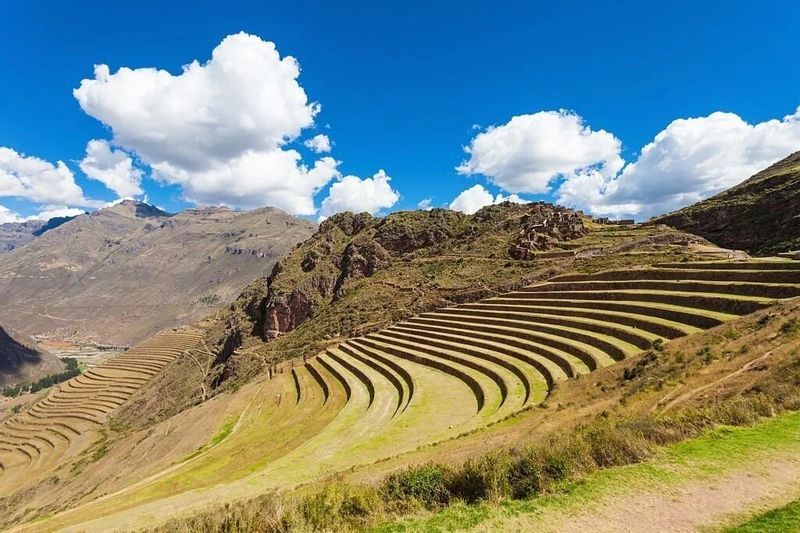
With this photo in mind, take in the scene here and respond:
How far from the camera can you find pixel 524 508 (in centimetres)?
738

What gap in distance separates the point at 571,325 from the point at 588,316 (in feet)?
4.75

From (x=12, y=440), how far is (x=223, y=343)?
34.6 metres

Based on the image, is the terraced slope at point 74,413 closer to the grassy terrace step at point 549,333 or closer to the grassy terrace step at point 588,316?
the grassy terrace step at point 549,333

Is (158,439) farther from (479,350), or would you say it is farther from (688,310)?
(688,310)

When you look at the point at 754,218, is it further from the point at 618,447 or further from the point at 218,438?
the point at 218,438

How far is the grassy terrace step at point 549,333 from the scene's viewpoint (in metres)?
20.7

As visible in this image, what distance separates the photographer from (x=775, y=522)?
5781mm

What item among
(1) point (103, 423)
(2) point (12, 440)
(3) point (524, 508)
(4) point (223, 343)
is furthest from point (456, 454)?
(2) point (12, 440)

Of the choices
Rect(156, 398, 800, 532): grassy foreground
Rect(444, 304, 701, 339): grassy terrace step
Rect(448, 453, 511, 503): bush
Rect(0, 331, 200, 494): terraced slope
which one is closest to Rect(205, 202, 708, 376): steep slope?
Rect(444, 304, 701, 339): grassy terrace step

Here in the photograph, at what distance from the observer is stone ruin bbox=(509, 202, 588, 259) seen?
55.2 m

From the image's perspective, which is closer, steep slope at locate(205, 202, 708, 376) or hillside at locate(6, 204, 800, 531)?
hillside at locate(6, 204, 800, 531)

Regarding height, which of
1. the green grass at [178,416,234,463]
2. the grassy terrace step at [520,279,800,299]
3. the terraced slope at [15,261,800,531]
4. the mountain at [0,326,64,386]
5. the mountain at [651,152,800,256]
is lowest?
the green grass at [178,416,234,463]

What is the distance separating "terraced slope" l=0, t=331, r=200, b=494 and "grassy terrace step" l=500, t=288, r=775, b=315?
65139 mm

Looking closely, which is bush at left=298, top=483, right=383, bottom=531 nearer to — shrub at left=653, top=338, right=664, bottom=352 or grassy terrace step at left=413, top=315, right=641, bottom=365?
shrub at left=653, top=338, right=664, bottom=352
